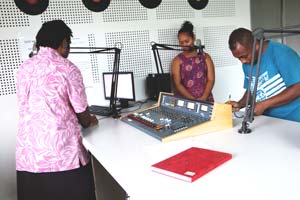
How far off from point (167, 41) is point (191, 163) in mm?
2051

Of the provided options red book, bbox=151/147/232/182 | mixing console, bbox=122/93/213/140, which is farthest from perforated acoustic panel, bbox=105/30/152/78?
red book, bbox=151/147/232/182

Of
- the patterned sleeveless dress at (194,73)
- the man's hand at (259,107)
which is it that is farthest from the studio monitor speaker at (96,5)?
the man's hand at (259,107)

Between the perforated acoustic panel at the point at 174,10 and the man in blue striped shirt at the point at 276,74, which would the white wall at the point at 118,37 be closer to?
the perforated acoustic panel at the point at 174,10

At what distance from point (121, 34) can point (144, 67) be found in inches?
15.4

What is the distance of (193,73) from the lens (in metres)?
2.81

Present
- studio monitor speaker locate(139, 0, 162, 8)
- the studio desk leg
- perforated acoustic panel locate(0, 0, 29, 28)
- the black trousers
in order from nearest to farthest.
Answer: the black trousers
the studio desk leg
perforated acoustic panel locate(0, 0, 29, 28)
studio monitor speaker locate(139, 0, 162, 8)

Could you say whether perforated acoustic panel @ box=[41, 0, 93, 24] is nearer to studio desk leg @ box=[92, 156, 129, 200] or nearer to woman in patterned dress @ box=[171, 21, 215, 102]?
woman in patterned dress @ box=[171, 21, 215, 102]

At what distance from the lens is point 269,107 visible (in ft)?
5.79

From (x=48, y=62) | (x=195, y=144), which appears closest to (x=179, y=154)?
(x=195, y=144)

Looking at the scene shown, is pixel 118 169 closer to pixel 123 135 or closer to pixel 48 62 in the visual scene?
pixel 123 135

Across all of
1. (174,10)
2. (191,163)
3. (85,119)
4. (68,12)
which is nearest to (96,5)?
(68,12)

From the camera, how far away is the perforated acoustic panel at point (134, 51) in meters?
2.80

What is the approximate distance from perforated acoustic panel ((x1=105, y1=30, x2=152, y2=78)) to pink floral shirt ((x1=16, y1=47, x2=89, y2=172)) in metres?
1.25

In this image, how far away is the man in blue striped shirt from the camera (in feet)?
5.56
